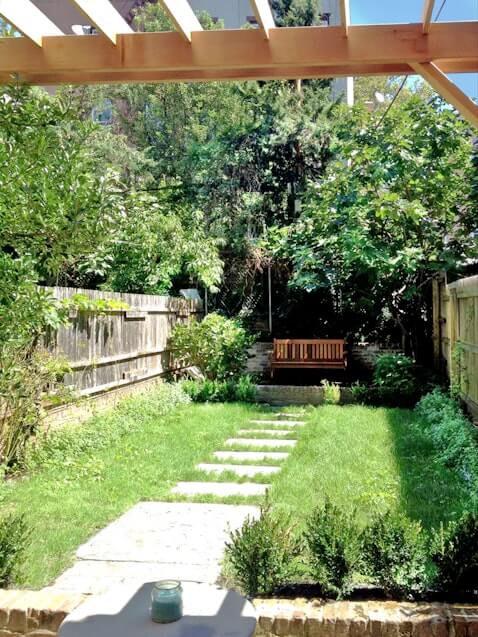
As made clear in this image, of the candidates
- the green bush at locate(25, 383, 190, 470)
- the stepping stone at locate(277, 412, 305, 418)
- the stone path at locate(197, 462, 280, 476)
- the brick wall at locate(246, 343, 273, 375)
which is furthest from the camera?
the brick wall at locate(246, 343, 273, 375)

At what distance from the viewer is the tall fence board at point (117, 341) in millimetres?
6659

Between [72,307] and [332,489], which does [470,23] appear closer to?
[332,489]

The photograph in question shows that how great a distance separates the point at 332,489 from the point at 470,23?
3326 millimetres

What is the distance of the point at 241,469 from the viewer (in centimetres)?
562

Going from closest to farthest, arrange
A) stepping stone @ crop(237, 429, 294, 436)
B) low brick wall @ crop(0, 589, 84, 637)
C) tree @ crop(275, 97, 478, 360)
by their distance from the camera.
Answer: low brick wall @ crop(0, 589, 84, 637) < stepping stone @ crop(237, 429, 294, 436) < tree @ crop(275, 97, 478, 360)

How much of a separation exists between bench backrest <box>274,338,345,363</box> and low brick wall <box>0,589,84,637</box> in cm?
849

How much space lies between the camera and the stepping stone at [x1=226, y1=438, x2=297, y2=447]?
6632 mm

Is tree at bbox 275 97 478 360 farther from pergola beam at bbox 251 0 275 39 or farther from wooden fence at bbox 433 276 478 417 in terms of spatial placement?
pergola beam at bbox 251 0 275 39

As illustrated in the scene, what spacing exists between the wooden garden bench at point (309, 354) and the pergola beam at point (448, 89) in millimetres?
7812

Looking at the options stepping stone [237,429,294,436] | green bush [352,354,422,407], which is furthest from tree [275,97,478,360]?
stepping stone [237,429,294,436]

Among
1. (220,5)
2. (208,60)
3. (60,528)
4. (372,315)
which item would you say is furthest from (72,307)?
(220,5)

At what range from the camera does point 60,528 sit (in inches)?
158

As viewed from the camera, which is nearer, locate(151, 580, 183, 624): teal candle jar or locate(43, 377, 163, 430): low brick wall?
locate(151, 580, 183, 624): teal candle jar

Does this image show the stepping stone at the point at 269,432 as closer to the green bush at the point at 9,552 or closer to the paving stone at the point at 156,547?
the paving stone at the point at 156,547
